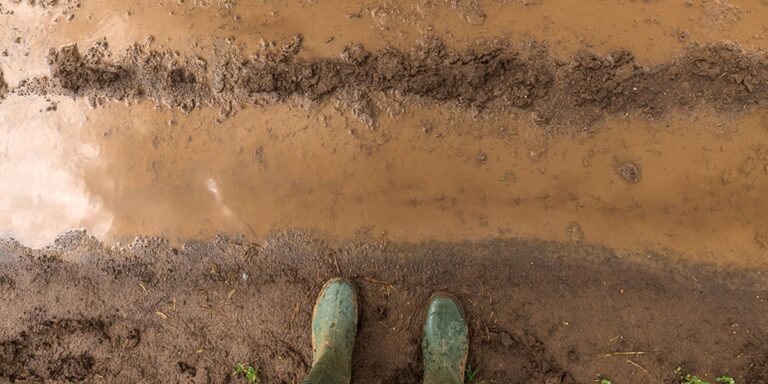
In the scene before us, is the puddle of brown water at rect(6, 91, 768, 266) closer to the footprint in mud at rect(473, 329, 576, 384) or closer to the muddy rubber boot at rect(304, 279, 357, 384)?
the muddy rubber boot at rect(304, 279, 357, 384)

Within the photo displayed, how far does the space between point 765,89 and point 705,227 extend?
0.78m

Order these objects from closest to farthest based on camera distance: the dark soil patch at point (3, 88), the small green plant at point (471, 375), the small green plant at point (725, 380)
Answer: the small green plant at point (725, 380), the small green plant at point (471, 375), the dark soil patch at point (3, 88)

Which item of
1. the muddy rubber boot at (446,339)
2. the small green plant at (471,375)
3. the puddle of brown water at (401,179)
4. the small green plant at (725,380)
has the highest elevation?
the puddle of brown water at (401,179)

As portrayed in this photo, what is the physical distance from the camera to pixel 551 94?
7.79 feet

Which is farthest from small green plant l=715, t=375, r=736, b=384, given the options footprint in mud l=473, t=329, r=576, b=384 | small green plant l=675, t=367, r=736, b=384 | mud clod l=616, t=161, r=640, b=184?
mud clod l=616, t=161, r=640, b=184

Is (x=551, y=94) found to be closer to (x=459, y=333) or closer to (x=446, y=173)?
(x=446, y=173)

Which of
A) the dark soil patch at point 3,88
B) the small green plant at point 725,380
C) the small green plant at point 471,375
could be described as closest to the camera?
the small green plant at point 725,380

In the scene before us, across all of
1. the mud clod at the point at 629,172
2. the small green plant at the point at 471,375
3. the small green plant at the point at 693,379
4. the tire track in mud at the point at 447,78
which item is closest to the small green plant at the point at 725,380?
the small green plant at the point at 693,379

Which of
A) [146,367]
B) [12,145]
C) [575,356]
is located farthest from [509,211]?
[12,145]

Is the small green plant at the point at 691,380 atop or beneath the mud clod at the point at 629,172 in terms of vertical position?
beneath

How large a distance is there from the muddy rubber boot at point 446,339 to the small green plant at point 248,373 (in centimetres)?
96

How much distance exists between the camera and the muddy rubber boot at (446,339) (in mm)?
2342

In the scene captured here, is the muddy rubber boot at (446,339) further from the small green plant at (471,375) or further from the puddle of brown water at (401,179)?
the puddle of brown water at (401,179)

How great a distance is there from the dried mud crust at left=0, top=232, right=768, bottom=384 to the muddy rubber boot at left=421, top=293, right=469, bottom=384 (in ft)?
0.23
